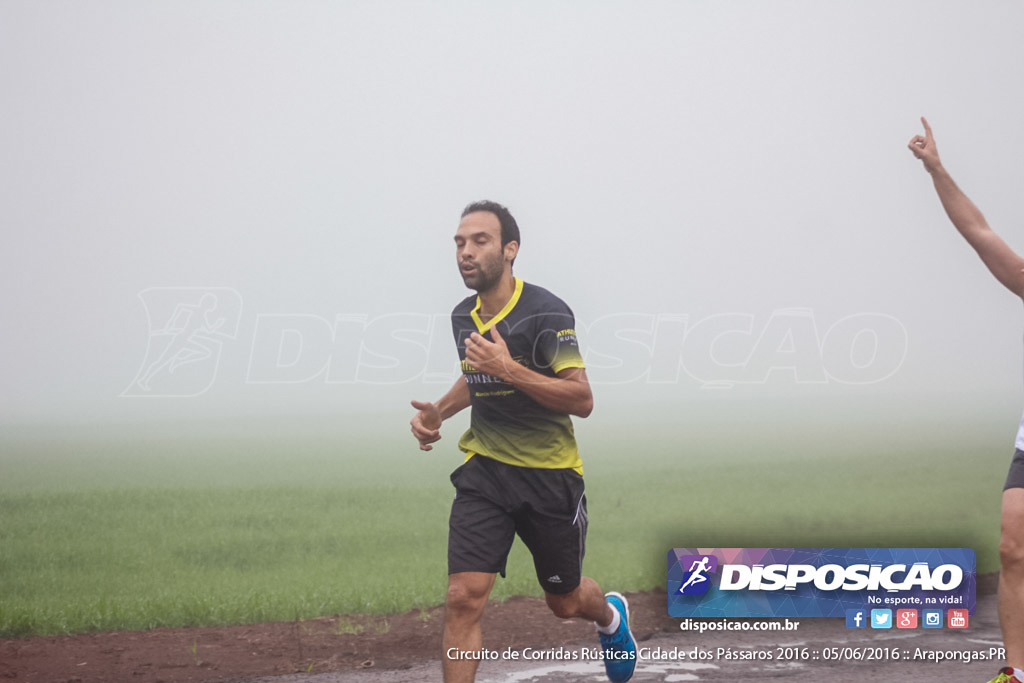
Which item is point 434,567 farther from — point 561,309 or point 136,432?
point 561,309

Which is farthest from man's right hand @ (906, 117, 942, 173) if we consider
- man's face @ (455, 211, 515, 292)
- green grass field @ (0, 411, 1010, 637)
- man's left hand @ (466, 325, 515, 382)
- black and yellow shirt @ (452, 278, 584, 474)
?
green grass field @ (0, 411, 1010, 637)

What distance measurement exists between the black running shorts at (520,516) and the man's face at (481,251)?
25.9 inches

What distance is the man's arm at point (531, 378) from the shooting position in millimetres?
3643

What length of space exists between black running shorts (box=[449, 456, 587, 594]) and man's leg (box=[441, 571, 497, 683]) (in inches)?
3.1

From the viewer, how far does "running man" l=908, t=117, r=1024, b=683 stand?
11.8ft

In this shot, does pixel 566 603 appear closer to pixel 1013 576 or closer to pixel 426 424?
pixel 426 424

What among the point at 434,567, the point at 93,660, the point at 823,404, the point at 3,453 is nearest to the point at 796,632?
the point at 823,404

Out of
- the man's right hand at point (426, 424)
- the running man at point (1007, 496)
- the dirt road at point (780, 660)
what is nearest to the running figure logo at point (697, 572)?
the dirt road at point (780, 660)

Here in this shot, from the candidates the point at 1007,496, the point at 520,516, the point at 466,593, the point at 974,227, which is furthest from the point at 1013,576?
the point at 466,593

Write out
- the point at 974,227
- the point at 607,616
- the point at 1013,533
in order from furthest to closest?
the point at 607,616 < the point at 974,227 < the point at 1013,533

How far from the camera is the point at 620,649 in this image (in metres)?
4.46

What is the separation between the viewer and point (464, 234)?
4008mm

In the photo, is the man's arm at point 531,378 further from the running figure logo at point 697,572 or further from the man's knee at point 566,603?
the running figure logo at point 697,572

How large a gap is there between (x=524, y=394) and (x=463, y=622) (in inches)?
32.6
